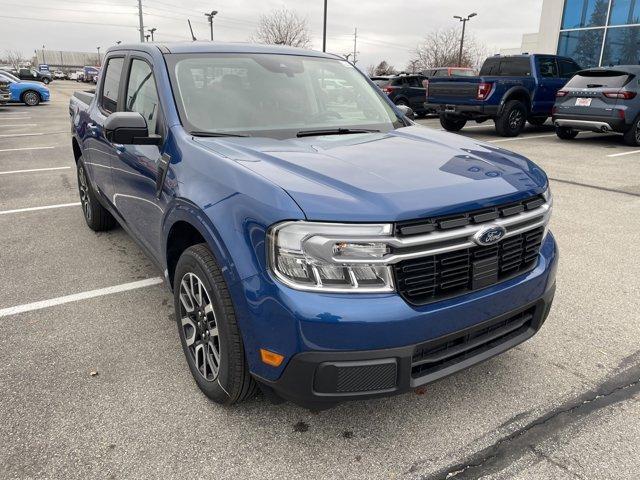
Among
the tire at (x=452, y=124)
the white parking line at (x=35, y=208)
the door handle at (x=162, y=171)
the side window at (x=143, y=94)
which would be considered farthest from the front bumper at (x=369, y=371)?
the tire at (x=452, y=124)

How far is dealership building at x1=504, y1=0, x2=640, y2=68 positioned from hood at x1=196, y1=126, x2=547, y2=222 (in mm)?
21791

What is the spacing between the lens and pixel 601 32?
21641 mm

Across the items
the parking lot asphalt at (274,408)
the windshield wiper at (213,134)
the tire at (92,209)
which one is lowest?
the parking lot asphalt at (274,408)

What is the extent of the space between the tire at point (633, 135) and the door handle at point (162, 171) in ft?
37.8

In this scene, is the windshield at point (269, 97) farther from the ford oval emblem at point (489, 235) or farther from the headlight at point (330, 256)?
the ford oval emblem at point (489, 235)

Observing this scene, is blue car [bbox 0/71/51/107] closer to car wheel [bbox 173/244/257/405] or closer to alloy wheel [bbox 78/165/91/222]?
alloy wheel [bbox 78/165/91/222]

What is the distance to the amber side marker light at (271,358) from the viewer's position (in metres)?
2.00

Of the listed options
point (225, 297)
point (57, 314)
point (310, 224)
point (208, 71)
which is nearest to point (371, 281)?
point (310, 224)

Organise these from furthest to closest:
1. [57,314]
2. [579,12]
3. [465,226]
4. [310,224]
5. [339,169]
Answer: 1. [579,12]
2. [57,314]
3. [339,169]
4. [465,226]
5. [310,224]

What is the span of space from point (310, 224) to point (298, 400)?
713 millimetres

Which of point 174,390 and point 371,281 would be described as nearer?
point 371,281

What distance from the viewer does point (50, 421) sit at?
2.45m

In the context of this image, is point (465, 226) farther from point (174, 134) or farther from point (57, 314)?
point (57, 314)

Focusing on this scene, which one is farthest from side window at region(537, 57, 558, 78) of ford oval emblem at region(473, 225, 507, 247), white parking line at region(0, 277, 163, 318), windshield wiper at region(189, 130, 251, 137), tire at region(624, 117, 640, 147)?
ford oval emblem at region(473, 225, 507, 247)
